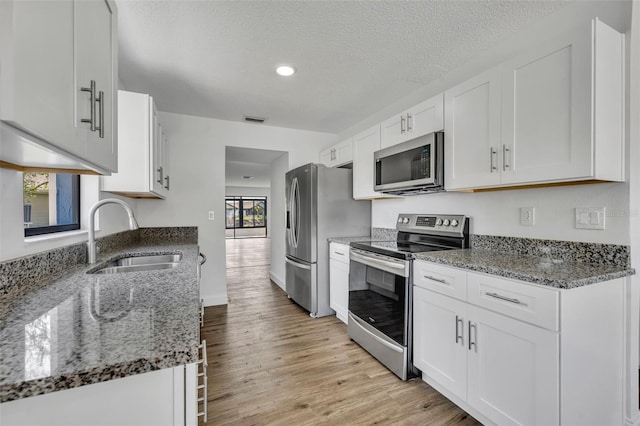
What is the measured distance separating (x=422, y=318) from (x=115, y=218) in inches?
105

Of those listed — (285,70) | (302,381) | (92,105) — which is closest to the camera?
(92,105)

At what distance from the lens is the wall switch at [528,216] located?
185cm

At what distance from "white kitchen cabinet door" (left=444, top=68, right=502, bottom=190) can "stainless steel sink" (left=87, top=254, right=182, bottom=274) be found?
2.00 m

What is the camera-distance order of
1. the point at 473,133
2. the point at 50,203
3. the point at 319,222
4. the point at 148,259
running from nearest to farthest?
the point at 50,203 → the point at 473,133 → the point at 148,259 → the point at 319,222

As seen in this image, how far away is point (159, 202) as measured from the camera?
A: 344 cm

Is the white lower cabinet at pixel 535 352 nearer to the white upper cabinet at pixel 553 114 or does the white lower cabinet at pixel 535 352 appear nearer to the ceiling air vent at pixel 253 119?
the white upper cabinet at pixel 553 114

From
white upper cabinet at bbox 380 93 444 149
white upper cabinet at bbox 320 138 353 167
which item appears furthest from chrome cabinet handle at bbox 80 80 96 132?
white upper cabinet at bbox 320 138 353 167

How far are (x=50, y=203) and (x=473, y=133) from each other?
2713mm

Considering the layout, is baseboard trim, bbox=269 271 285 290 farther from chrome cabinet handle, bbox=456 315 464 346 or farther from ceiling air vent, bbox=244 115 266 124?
chrome cabinet handle, bbox=456 315 464 346

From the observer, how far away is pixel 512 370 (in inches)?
55.6

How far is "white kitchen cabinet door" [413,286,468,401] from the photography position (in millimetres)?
1666

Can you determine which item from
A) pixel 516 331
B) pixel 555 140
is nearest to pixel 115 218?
pixel 516 331

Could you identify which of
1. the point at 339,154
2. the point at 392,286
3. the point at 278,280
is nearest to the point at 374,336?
the point at 392,286

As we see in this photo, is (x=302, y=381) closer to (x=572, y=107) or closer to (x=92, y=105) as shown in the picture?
(x=92, y=105)
